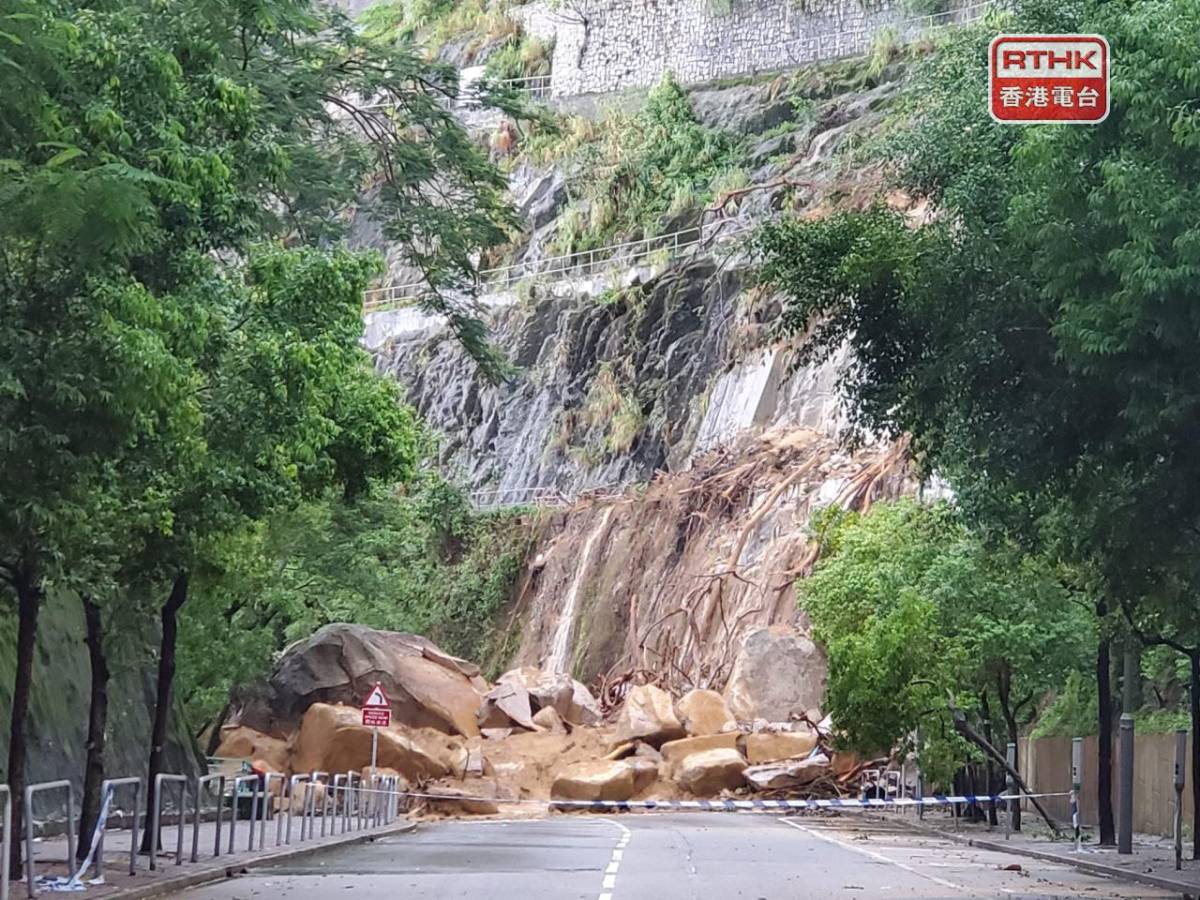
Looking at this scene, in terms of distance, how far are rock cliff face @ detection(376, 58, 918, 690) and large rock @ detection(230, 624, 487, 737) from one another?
8.19 m

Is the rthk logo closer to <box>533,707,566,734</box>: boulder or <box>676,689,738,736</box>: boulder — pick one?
<box>676,689,738,736</box>: boulder

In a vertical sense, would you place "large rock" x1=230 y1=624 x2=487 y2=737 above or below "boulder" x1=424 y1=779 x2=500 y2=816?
above

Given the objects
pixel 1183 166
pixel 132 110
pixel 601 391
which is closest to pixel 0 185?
pixel 132 110

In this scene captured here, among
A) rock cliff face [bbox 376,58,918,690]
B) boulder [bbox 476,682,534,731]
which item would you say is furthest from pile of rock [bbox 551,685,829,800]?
rock cliff face [bbox 376,58,918,690]

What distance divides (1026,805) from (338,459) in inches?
1131

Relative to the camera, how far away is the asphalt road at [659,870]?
55.5 feet

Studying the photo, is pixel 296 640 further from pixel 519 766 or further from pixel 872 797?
pixel 872 797

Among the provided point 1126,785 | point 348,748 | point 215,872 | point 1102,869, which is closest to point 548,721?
point 348,748

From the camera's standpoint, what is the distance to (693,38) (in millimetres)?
86375

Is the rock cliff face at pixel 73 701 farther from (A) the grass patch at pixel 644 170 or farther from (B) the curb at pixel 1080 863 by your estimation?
(A) the grass patch at pixel 644 170

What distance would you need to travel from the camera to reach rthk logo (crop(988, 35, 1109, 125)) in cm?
1471

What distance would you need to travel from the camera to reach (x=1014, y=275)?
16.5 m

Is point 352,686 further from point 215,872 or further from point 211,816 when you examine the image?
point 215,872

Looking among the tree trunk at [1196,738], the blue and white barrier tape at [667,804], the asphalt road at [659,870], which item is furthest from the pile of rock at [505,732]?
the tree trunk at [1196,738]
